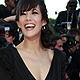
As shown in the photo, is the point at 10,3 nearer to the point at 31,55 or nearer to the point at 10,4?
the point at 10,4

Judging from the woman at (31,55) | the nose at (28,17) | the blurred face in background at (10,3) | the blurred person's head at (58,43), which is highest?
the blurred face in background at (10,3)

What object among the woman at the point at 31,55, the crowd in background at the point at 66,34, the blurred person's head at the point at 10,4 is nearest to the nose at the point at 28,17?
the woman at the point at 31,55

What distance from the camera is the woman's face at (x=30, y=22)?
1.93 m

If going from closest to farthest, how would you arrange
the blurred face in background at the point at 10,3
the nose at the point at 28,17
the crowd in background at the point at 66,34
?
the nose at the point at 28,17 → the crowd in background at the point at 66,34 → the blurred face in background at the point at 10,3

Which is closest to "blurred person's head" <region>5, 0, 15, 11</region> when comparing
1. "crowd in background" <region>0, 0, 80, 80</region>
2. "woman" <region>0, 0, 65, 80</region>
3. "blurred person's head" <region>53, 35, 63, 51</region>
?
"crowd in background" <region>0, 0, 80, 80</region>

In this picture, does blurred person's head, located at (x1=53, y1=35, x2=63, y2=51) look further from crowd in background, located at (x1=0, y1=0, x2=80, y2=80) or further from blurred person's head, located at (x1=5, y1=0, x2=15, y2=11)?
blurred person's head, located at (x1=5, y1=0, x2=15, y2=11)

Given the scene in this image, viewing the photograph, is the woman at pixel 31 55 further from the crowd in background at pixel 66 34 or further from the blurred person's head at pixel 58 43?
the blurred person's head at pixel 58 43

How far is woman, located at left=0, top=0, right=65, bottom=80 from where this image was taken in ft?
5.87

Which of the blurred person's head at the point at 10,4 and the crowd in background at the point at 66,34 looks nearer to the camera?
the crowd in background at the point at 66,34

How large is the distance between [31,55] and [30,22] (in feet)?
1.11

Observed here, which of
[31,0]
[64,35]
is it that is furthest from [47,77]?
[64,35]

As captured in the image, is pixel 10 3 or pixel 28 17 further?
pixel 10 3

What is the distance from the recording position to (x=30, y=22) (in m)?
1.93

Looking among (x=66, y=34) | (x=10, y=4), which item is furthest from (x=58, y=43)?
(x=10, y=4)
